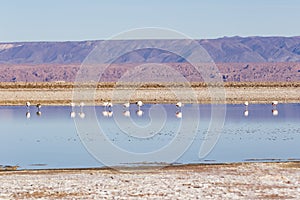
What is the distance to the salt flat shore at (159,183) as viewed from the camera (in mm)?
18688

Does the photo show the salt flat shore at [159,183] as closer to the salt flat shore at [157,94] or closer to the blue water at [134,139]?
the blue water at [134,139]

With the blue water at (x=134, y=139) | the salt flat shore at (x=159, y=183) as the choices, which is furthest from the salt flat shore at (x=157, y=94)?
the salt flat shore at (x=159, y=183)

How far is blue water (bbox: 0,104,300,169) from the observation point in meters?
30.3

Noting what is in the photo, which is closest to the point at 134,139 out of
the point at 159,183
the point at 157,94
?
the point at 159,183

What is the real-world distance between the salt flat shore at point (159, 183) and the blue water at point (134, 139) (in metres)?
3.87

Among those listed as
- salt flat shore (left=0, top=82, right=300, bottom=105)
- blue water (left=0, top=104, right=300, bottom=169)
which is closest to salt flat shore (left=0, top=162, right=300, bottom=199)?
blue water (left=0, top=104, right=300, bottom=169)

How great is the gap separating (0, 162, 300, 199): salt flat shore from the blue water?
3873mm

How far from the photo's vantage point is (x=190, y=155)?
103 ft

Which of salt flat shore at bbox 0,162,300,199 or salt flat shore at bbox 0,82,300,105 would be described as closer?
salt flat shore at bbox 0,162,300,199

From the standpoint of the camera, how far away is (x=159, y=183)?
2073 centimetres

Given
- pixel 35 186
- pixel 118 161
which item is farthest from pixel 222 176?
pixel 118 161

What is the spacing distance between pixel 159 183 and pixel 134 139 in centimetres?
1701

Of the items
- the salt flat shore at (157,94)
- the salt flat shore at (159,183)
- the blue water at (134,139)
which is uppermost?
the salt flat shore at (157,94)

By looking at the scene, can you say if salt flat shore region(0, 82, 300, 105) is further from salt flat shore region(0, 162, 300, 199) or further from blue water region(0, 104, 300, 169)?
salt flat shore region(0, 162, 300, 199)
